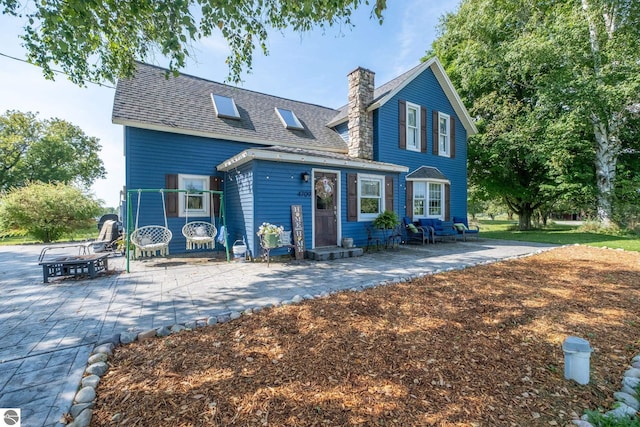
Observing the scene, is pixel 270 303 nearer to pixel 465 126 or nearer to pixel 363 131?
pixel 363 131

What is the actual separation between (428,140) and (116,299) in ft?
39.6

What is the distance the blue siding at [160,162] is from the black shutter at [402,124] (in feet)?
22.9

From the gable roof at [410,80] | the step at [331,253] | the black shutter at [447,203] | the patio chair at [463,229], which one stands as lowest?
the step at [331,253]

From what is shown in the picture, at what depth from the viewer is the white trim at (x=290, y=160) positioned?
266 inches

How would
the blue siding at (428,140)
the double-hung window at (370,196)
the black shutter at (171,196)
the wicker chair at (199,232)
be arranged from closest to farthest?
the wicker chair at (199,232), the black shutter at (171,196), the double-hung window at (370,196), the blue siding at (428,140)

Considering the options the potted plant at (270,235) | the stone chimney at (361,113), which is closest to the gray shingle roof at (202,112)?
the stone chimney at (361,113)

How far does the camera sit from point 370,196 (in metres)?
9.07

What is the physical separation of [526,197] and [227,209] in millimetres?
16462

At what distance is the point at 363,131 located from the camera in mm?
10266

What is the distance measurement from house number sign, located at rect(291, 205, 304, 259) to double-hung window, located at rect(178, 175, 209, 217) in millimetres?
3264

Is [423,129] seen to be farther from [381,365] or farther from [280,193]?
[381,365]

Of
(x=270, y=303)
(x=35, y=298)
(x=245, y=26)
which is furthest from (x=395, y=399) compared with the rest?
(x=245, y=26)

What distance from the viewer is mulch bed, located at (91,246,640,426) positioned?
186 centimetres

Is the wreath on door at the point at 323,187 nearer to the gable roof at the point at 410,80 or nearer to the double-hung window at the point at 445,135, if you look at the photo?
the gable roof at the point at 410,80
